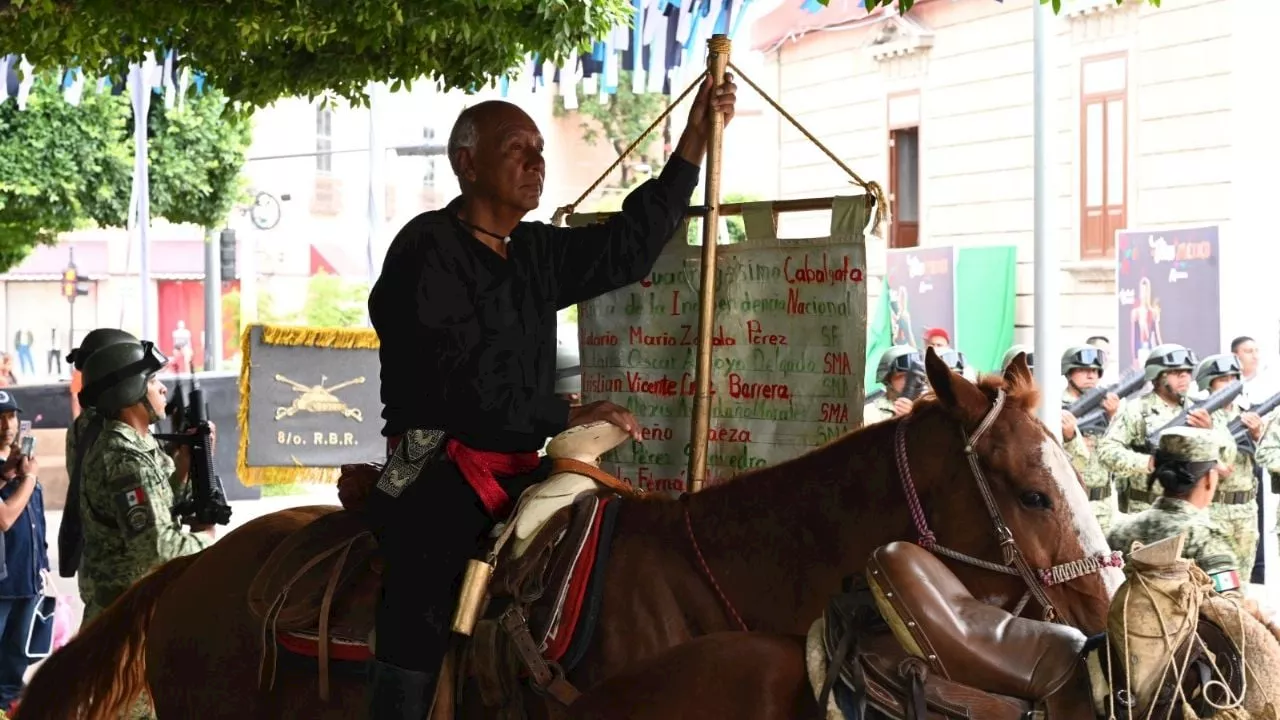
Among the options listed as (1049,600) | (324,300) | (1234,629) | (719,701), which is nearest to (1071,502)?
(1049,600)

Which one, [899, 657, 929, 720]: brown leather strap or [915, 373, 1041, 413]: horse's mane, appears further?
[915, 373, 1041, 413]: horse's mane

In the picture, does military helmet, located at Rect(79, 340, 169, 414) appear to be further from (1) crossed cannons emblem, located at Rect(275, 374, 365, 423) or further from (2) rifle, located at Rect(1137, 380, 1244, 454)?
(2) rifle, located at Rect(1137, 380, 1244, 454)

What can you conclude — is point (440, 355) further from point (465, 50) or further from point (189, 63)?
point (189, 63)

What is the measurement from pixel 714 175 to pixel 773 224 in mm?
266

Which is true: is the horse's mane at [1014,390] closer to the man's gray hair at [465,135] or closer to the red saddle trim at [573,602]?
the red saddle trim at [573,602]

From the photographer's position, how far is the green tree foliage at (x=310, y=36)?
570 cm

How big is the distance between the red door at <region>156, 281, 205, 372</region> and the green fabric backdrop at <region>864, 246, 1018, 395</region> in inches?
1178

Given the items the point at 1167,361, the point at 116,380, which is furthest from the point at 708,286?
the point at 1167,361

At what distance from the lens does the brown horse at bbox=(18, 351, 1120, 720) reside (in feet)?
11.1

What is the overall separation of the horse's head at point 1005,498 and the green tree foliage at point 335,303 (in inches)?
1109

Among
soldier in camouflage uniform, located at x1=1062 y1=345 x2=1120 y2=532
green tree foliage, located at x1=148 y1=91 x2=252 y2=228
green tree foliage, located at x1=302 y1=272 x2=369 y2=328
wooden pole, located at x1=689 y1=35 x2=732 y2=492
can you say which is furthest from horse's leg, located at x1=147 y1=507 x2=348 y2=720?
green tree foliage, located at x1=302 y1=272 x2=369 y2=328

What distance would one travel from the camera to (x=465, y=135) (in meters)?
4.29

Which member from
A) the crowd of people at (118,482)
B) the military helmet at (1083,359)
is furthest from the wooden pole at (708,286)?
the military helmet at (1083,359)

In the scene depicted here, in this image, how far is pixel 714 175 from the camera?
455 cm
